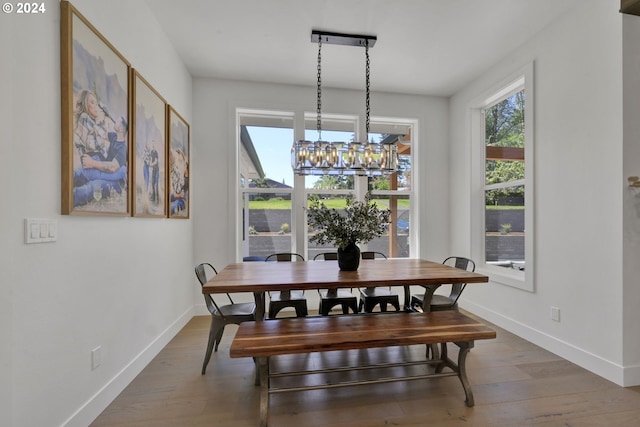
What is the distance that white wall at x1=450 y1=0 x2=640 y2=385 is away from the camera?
2.12 metres

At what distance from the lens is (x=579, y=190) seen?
2.37 metres

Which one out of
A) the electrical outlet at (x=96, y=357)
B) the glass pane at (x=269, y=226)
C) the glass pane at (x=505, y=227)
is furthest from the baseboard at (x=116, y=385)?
the glass pane at (x=505, y=227)

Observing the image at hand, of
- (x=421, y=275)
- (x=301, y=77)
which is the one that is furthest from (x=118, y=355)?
(x=301, y=77)

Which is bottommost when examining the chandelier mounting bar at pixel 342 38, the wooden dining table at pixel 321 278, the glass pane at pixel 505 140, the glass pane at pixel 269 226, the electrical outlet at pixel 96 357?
the electrical outlet at pixel 96 357

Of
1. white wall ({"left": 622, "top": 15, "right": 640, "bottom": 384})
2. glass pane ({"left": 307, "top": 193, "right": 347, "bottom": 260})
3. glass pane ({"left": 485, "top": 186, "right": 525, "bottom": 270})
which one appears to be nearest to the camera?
white wall ({"left": 622, "top": 15, "right": 640, "bottom": 384})

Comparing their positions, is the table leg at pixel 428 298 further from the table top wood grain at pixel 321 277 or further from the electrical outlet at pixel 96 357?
the electrical outlet at pixel 96 357

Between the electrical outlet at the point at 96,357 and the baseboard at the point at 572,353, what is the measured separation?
3569 millimetres

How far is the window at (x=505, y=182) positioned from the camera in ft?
9.47

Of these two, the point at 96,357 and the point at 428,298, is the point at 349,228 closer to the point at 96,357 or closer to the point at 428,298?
the point at 428,298

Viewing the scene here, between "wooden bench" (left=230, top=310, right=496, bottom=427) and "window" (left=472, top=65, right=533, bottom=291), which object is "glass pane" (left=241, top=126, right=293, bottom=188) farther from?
"window" (left=472, top=65, right=533, bottom=291)

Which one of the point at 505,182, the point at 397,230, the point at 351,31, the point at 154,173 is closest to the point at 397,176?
the point at 397,230

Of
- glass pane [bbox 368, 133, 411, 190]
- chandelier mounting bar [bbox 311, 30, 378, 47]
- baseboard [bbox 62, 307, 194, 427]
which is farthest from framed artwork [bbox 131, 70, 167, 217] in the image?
glass pane [bbox 368, 133, 411, 190]

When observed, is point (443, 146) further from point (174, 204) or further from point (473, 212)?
point (174, 204)

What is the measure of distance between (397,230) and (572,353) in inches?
90.6
